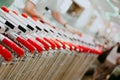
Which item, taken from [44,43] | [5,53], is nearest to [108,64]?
[44,43]

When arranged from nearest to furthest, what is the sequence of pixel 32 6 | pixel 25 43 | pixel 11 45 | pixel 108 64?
pixel 11 45
pixel 25 43
pixel 32 6
pixel 108 64

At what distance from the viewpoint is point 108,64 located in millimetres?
10695

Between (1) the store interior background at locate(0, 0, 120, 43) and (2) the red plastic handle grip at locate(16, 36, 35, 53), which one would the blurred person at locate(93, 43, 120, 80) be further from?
(2) the red plastic handle grip at locate(16, 36, 35, 53)

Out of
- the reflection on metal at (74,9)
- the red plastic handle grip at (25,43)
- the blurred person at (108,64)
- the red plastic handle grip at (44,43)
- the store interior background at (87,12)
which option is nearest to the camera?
the red plastic handle grip at (25,43)

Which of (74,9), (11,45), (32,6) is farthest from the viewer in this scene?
(74,9)

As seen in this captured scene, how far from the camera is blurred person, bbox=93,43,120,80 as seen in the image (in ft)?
34.5

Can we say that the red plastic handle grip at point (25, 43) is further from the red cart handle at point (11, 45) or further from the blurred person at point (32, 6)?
the blurred person at point (32, 6)

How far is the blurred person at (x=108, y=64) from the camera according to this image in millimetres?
10523

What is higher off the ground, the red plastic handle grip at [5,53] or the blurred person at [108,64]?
the red plastic handle grip at [5,53]

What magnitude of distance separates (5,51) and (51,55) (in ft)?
4.30

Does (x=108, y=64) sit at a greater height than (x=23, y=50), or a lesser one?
lesser

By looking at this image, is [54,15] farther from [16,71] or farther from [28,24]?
[16,71]

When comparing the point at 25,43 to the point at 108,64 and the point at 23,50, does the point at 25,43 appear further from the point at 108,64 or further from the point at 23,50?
the point at 108,64

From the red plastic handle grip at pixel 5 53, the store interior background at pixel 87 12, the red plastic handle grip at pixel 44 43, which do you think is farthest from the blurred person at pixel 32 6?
the red plastic handle grip at pixel 5 53
